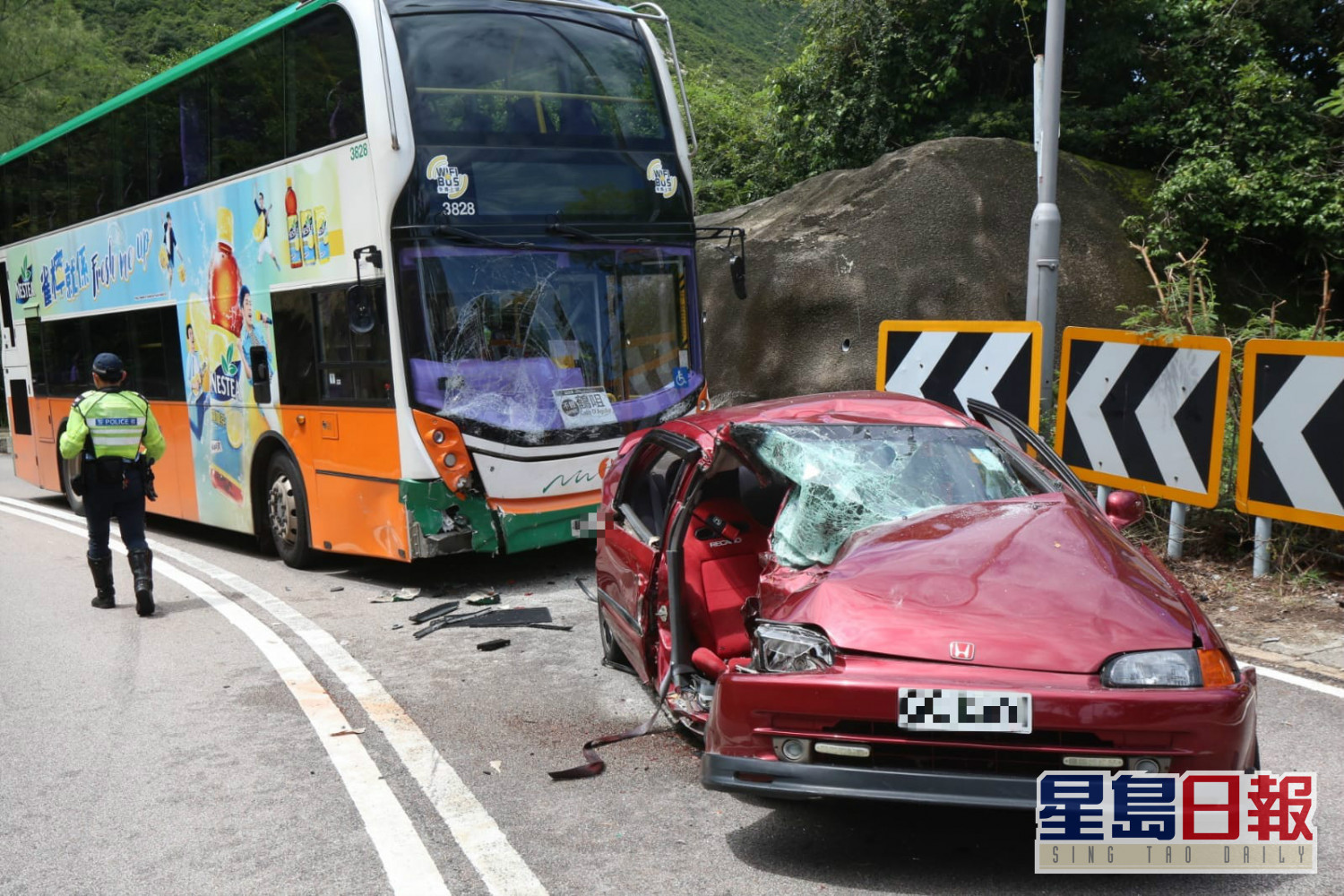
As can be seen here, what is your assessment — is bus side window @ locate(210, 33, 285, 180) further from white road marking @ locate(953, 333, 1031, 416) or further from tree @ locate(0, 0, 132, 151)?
tree @ locate(0, 0, 132, 151)

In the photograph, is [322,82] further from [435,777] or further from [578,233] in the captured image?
[435,777]

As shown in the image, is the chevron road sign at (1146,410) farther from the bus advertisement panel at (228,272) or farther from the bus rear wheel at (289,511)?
the bus rear wheel at (289,511)

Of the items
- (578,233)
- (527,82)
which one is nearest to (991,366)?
(578,233)

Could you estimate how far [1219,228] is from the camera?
1387cm

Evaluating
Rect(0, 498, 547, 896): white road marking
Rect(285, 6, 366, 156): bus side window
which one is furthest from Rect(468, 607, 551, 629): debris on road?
Rect(285, 6, 366, 156): bus side window

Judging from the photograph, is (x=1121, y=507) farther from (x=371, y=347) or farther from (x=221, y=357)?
(x=221, y=357)

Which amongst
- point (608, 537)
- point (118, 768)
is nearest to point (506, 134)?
point (608, 537)

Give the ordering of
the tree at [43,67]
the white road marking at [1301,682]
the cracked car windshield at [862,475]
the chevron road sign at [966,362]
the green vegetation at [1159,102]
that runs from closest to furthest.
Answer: the cracked car windshield at [862,475], the white road marking at [1301,682], the chevron road sign at [966,362], the green vegetation at [1159,102], the tree at [43,67]

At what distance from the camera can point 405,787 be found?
15.7 feet

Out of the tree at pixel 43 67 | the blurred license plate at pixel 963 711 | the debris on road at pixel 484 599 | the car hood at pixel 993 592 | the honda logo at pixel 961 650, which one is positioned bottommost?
the debris on road at pixel 484 599

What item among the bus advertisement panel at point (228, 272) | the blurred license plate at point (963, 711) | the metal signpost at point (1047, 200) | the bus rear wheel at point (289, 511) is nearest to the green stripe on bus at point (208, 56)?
the bus advertisement panel at point (228, 272)

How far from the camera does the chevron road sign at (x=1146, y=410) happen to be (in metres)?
7.61

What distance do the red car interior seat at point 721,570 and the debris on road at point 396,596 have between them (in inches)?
162

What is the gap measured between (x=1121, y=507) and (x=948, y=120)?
13053 millimetres
